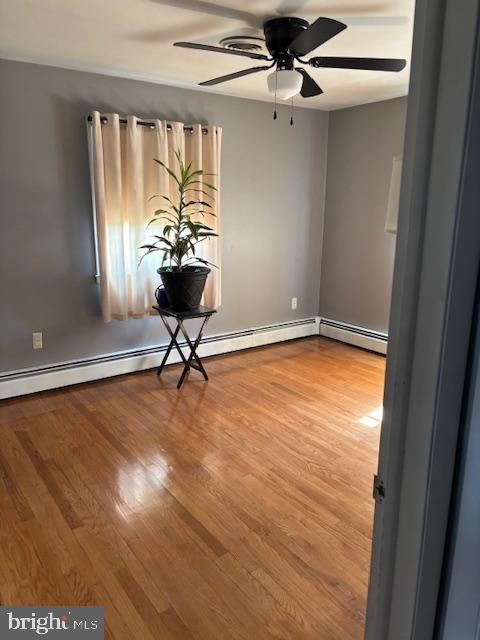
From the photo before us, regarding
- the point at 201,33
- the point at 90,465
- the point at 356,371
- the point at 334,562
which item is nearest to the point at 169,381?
the point at 90,465

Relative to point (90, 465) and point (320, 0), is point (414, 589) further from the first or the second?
point (320, 0)

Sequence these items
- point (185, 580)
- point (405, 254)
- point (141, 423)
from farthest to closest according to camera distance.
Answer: point (141, 423), point (185, 580), point (405, 254)

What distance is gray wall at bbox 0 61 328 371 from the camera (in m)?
3.18

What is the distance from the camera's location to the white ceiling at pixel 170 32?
222cm

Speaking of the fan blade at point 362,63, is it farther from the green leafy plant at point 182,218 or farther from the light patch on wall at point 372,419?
the light patch on wall at point 372,419

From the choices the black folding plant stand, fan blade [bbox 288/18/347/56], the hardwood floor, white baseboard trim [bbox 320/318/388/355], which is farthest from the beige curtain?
white baseboard trim [bbox 320/318/388/355]

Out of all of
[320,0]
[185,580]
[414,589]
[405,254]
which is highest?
[320,0]

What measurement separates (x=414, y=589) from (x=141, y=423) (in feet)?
8.01

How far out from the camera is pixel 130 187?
11.6 ft

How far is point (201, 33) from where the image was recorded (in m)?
2.60

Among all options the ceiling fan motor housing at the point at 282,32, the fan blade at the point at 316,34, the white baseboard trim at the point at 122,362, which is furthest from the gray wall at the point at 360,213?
the fan blade at the point at 316,34

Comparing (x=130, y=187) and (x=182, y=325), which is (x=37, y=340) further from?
(x=130, y=187)

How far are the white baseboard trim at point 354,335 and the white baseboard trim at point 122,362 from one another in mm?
203

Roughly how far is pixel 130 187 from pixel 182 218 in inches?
17.8
